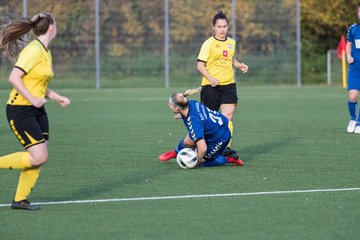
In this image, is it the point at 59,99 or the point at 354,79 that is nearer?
the point at 59,99

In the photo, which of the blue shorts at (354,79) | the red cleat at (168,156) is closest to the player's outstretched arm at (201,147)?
the red cleat at (168,156)

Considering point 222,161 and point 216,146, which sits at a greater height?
point 216,146

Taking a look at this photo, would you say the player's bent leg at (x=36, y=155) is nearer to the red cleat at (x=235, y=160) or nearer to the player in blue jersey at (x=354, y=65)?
the red cleat at (x=235, y=160)

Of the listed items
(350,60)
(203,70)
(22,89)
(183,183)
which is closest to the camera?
(22,89)

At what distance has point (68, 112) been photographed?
21.6 m

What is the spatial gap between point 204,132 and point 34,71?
11.0ft

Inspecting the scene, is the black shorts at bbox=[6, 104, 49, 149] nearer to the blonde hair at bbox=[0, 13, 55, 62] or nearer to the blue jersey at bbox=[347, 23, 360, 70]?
the blonde hair at bbox=[0, 13, 55, 62]

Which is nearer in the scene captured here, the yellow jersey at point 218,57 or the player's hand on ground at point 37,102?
the player's hand on ground at point 37,102

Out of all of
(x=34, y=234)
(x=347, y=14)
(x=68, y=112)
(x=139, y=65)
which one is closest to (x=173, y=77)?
(x=139, y=65)

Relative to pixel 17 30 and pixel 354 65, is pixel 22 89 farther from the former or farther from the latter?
pixel 354 65

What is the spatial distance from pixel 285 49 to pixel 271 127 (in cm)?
1861

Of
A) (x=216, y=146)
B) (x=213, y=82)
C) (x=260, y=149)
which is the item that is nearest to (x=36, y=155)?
(x=216, y=146)

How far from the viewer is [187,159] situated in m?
11.0

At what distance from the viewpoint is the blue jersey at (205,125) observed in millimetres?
10898
